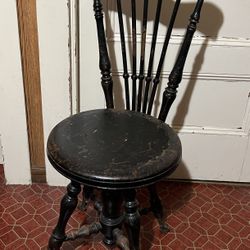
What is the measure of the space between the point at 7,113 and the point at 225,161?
0.99 meters

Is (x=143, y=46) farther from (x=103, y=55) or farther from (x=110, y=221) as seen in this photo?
(x=110, y=221)

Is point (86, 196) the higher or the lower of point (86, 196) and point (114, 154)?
the lower

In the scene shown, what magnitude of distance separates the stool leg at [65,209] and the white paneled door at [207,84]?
0.52m

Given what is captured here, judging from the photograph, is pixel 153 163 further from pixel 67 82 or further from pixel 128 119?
pixel 67 82

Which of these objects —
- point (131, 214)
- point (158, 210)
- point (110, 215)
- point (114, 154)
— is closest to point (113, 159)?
point (114, 154)

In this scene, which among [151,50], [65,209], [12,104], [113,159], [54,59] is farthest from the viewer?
[12,104]

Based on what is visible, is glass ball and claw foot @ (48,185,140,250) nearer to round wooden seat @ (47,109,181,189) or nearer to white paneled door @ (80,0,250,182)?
round wooden seat @ (47,109,181,189)

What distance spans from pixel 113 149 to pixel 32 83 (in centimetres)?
64

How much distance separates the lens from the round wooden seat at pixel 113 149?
0.97m

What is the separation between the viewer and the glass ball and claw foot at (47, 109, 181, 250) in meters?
0.98

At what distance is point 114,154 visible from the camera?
1034 millimetres

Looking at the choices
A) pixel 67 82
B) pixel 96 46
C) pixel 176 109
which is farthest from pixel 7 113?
pixel 176 109

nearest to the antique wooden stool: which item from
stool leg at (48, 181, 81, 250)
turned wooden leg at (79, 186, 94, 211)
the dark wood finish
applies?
stool leg at (48, 181, 81, 250)

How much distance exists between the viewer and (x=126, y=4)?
1390mm
